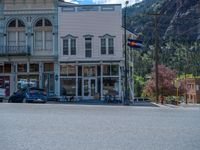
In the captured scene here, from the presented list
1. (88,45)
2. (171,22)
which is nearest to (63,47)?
(88,45)

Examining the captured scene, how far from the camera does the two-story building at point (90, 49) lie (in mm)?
46719

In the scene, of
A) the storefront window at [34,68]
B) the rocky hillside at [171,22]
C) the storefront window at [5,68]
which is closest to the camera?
the storefront window at [34,68]

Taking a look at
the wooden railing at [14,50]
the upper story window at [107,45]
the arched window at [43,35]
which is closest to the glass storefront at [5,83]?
the wooden railing at [14,50]

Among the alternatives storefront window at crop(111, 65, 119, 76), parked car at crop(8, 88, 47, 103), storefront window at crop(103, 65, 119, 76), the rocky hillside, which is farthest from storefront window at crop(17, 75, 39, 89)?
the rocky hillside

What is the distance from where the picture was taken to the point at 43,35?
4722 cm

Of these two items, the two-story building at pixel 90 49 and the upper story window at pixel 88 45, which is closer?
the two-story building at pixel 90 49

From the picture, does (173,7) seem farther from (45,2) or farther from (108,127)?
(108,127)

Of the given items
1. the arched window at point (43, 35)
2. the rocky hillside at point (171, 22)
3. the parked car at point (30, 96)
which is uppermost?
the rocky hillside at point (171, 22)

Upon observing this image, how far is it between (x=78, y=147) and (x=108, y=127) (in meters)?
4.08

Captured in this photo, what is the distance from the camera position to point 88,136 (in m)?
12.6

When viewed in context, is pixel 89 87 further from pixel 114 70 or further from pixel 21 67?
pixel 21 67

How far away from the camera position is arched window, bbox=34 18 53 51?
155 ft

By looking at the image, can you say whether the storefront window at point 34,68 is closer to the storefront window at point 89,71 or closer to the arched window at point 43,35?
the arched window at point 43,35

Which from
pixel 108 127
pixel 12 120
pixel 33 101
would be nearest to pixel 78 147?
pixel 108 127
